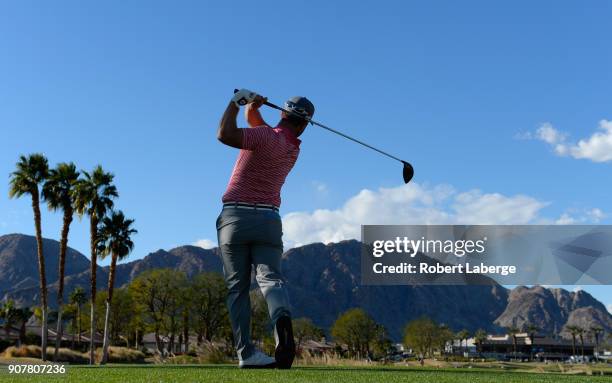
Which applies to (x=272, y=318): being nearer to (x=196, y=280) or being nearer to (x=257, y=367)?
(x=257, y=367)

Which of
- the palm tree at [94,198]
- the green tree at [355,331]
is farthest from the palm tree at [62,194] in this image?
the green tree at [355,331]

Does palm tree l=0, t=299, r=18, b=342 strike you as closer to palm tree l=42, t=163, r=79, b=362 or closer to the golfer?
palm tree l=42, t=163, r=79, b=362

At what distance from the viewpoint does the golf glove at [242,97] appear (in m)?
5.55

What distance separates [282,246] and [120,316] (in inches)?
3252

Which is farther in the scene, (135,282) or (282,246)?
(135,282)

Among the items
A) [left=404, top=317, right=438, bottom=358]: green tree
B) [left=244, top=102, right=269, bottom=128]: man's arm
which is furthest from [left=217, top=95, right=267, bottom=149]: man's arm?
[left=404, top=317, right=438, bottom=358]: green tree

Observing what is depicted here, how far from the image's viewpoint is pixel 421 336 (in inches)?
4732

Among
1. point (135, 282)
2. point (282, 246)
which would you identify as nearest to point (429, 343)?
point (135, 282)

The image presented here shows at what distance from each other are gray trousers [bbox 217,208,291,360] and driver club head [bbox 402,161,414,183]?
1.86m

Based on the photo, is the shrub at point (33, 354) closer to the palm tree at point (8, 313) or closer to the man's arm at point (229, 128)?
the palm tree at point (8, 313)

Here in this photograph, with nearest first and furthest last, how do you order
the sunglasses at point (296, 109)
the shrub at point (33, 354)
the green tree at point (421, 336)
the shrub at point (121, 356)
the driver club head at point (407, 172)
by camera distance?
the sunglasses at point (296, 109) → the driver club head at point (407, 172) → the shrub at point (33, 354) → the shrub at point (121, 356) → the green tree at point (421, 336)

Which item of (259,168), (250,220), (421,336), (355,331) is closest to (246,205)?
(250,220)

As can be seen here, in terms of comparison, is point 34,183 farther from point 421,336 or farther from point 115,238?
point 421,336

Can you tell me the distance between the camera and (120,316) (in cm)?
8350
